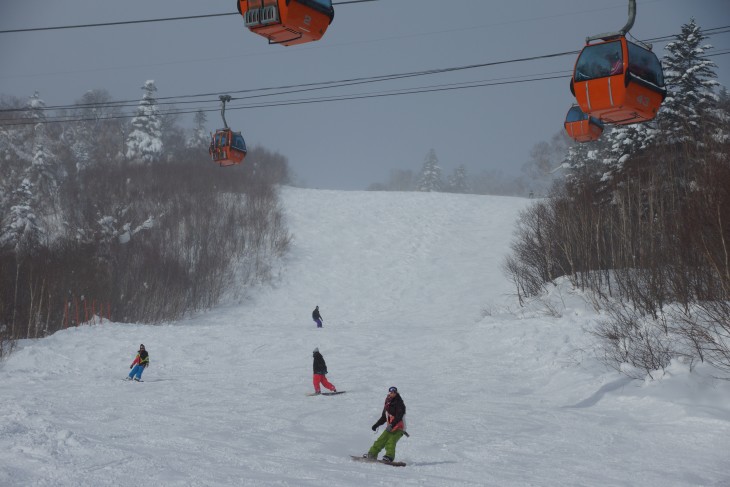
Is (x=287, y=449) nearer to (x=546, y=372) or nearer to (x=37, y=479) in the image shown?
(x=37, y=479)

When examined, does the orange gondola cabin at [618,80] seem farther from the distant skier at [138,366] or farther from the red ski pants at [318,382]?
the distant skier at [138,366]

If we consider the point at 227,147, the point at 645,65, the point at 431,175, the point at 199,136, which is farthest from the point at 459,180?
the point at 645,65

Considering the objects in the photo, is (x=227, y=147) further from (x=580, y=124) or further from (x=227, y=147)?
(x=580, y=124)

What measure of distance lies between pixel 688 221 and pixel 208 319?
33.2m

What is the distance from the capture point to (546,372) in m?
20.0

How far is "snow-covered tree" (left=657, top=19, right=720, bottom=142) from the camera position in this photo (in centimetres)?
2653

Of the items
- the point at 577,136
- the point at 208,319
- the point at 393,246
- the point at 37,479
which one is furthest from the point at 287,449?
the point at 393,246

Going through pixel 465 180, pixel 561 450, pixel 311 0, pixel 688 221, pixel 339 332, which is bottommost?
pixel 561 450

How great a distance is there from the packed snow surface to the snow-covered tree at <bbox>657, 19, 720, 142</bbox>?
871 centimetres

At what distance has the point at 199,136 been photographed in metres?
84.3

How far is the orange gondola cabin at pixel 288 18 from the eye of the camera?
9539mm

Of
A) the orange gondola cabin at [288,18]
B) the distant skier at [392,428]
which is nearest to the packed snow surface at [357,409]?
the distant skier at [392,428]

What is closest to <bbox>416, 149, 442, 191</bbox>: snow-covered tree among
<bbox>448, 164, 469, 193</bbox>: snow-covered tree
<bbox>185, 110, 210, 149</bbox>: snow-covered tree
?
<bbox>448, 164, 469, 193</bbox>: snow-covered tree

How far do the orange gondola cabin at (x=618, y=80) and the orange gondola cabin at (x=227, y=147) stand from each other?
1182cm
